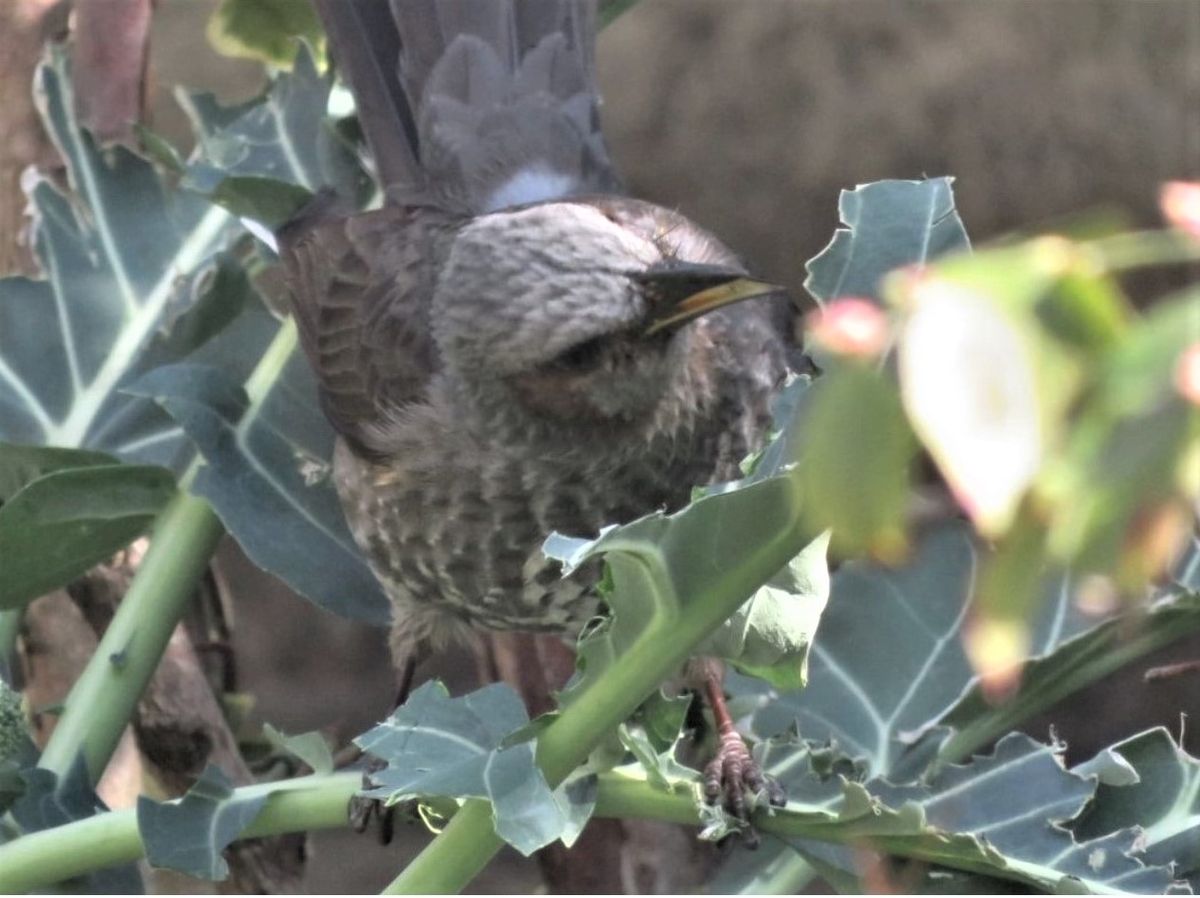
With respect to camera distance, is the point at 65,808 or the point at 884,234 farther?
the point at 65,808

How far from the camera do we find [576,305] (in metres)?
1.50

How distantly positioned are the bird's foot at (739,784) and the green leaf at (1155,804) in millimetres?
270

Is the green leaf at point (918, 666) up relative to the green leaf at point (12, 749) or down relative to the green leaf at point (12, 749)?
down

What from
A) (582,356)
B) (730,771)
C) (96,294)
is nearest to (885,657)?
(730,771)

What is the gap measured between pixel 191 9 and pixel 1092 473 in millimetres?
3863

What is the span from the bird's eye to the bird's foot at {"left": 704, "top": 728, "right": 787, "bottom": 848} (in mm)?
381

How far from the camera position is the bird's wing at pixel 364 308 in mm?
1772

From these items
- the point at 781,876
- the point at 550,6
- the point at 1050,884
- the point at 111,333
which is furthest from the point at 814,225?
the point at 1050,884

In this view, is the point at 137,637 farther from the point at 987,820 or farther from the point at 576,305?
the point at 987,820

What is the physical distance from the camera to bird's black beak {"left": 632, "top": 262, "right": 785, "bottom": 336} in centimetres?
134

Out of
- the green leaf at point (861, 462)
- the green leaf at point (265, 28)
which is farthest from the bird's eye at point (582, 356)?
the green leaf at point (861, 462)

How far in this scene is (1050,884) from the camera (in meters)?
1.29

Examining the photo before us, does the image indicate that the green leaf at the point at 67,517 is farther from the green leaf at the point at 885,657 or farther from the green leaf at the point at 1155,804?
the green leaf at the point at 1155,804

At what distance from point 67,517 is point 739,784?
27.2 inches
